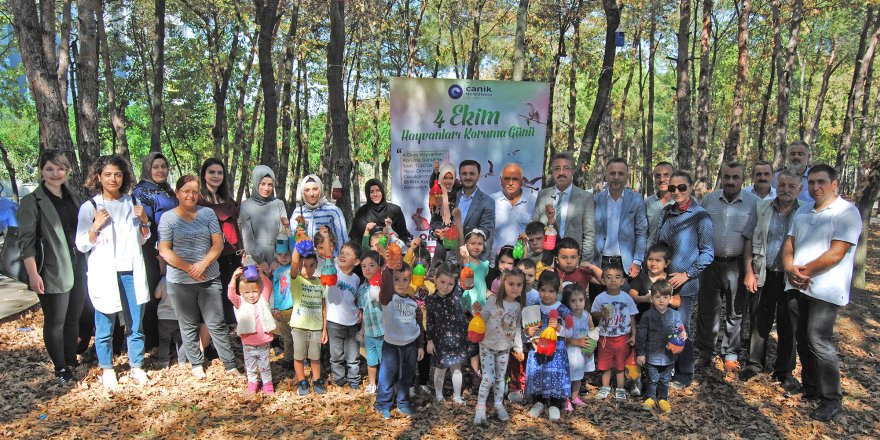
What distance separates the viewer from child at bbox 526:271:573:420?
4504mm

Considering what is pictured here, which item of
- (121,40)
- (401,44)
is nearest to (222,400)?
(401,44)

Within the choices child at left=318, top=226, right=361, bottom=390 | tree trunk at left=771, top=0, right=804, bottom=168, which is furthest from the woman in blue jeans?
tree trunk at left=771, top=0, right=804, bottom=168

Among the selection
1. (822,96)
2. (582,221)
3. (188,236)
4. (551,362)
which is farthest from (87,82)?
(822,96)

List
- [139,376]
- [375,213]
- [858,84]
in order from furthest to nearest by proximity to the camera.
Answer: [858,84] → [375,213] → [139,376]

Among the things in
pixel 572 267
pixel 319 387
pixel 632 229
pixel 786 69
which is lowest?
pixel 319 387

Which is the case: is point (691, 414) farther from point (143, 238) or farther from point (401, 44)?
point (401, 44)

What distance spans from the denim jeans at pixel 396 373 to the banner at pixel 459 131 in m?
2.84

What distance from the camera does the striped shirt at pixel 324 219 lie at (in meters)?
5.30

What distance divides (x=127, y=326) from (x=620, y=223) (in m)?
5.35

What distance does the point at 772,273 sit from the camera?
5199mm

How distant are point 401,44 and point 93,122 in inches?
676

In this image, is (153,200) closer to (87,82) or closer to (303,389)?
(303,389)

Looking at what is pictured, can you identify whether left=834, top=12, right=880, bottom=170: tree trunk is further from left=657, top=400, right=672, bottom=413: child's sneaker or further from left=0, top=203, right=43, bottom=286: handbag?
left=0, top=203, right=43, bottom=286: handbag

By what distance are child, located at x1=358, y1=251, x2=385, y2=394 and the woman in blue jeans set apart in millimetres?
2301
